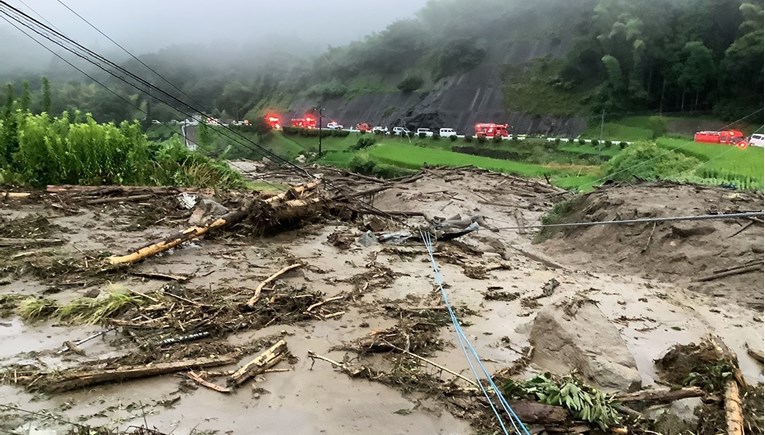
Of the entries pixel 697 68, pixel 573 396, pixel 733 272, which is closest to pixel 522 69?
pixel 697 68

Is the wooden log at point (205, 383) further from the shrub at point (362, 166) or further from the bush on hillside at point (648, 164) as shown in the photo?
the shrub at point (362, 166)

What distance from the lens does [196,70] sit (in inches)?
4943

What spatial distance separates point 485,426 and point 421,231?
7205 millimetres

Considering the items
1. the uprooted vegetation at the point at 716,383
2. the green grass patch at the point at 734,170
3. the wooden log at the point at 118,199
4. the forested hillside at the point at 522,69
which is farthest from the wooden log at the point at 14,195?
the green grass patch at the point at 734,170

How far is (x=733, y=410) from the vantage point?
4.32m

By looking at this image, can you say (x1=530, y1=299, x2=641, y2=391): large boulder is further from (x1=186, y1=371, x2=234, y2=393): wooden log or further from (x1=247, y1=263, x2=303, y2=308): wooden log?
(x1=247, y1=263, x2=303, y2=308): wooden log

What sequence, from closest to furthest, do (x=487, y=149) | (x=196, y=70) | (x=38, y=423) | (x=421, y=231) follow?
(x=38, y=423) < (x=421, y=231) < (x=487, y=149) < (x=196, y=70)

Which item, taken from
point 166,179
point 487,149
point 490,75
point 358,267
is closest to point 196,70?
point 490,75

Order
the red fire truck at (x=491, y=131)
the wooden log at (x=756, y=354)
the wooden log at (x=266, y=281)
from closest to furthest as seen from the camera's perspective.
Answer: the wooden log at (x=756, y=354) < the wooden log at (x=266, y=281) < the red fire truck at (x=491, y=131)

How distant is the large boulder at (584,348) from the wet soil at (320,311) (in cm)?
28

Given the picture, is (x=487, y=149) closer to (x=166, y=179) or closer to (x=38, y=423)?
(x=166, y=179)

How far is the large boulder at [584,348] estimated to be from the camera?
4.77m

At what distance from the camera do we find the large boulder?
15.6 feet

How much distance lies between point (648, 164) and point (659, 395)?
17611 millimetres
